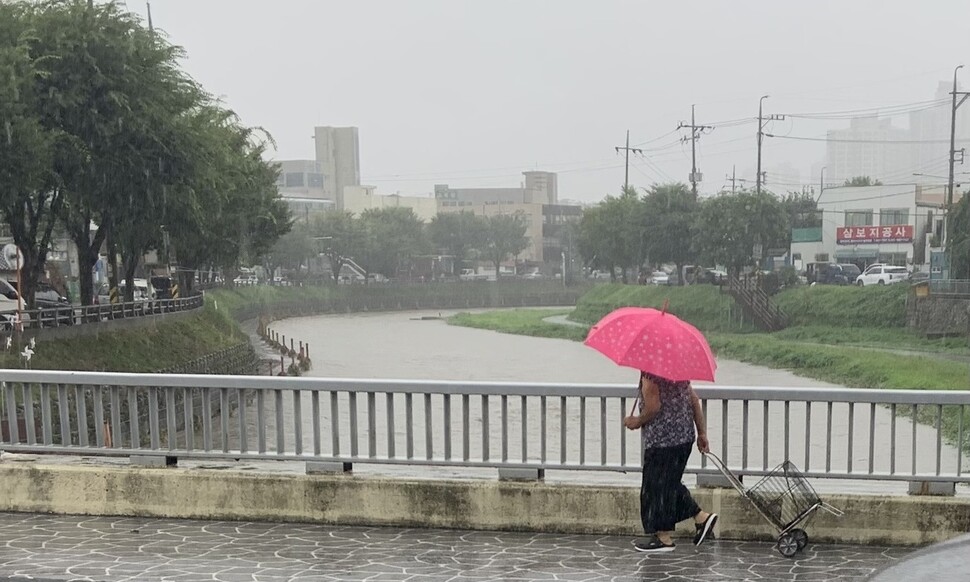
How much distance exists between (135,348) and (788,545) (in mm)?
27843

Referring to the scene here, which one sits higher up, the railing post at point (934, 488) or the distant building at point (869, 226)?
the distant building at point (869, 226)

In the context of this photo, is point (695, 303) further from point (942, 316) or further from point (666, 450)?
point (666, 450)

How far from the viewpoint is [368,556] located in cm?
571

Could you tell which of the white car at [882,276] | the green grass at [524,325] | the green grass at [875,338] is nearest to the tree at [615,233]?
the green grass at [524,325]

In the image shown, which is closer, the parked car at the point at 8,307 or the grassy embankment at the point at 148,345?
the parked car at the point at 8,307

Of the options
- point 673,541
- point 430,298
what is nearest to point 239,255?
point 673,541

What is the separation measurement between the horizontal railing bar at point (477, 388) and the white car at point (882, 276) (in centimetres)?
4732

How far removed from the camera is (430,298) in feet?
329

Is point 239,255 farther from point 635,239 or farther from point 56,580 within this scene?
point 56,580

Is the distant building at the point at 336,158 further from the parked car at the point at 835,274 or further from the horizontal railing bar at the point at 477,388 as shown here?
the horizontal railing bar at the point at 477,388

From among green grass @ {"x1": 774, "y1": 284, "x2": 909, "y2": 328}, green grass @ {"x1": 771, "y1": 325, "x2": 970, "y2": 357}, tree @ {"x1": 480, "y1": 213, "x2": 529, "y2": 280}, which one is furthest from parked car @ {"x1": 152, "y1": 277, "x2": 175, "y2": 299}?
tree @ {"x1": 480, "y1": 213, "x2": 529, "y2": 280}

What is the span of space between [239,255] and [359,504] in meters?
41.8

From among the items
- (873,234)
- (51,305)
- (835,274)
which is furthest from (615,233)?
(51,305)

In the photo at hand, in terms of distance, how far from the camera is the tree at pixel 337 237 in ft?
309
